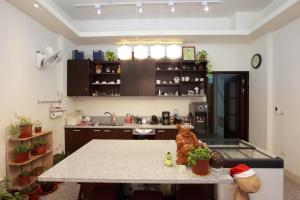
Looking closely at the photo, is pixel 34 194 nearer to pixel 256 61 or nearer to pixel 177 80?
pixel 177 80

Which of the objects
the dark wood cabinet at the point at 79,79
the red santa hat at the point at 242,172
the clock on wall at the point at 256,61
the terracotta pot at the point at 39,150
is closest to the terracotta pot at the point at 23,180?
the terracotta pot at the point at 39,150

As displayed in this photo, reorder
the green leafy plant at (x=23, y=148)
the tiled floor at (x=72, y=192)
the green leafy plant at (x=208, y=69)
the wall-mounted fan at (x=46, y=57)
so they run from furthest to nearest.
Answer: the green leafy plant at (x=208, y=69), the wall-mounted fan at (x=46, y=57), the tiled floor at (x=72, y=192), the green leafy plant at (x=23, y=148)

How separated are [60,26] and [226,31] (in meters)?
3.37

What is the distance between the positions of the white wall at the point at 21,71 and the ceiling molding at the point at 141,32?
0.60 feet

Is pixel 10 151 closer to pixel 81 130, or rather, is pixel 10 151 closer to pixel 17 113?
pixel 17 113

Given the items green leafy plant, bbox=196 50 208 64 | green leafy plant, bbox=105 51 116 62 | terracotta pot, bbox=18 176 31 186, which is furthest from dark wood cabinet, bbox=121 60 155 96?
terracotta pot, bbox=18 176 31 186

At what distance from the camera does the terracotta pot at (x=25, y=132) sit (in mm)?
2744

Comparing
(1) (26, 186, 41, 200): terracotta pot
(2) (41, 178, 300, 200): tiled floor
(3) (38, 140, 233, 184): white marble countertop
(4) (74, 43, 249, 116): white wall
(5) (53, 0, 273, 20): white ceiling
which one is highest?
(5) (53, 0, 273, 20): white ceiling

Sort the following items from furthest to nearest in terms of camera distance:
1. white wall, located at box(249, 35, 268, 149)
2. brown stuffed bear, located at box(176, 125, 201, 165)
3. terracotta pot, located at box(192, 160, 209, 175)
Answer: white wall, located at box(249, 35, 268, 149)
brown stuffed bear, located at box(176, 125, 201, 165)
terracotta pot, located at box(192, 160, 209, 175)

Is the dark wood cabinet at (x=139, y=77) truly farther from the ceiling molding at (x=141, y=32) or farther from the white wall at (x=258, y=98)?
the white wall at (x=258, y=98)

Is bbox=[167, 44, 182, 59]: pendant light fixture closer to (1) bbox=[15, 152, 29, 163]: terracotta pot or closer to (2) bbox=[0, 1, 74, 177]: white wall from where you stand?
(2) bbox=[0, 1, 74, 177]: white wall

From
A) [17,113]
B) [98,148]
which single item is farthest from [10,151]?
[98,148]

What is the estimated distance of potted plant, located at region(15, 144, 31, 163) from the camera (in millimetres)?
2683

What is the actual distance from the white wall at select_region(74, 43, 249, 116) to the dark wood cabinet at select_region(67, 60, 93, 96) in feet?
1.46
